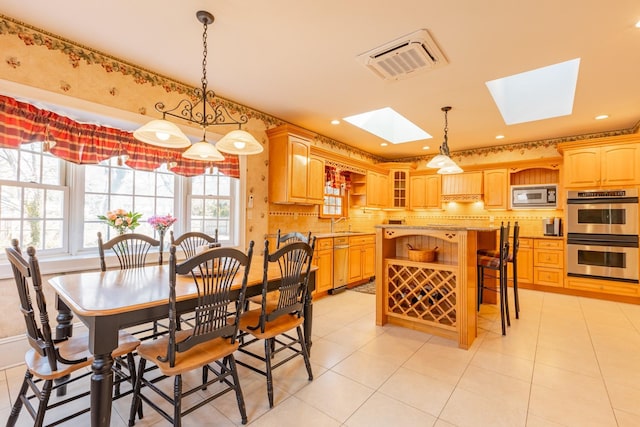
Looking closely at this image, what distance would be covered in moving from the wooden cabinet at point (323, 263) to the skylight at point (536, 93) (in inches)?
111

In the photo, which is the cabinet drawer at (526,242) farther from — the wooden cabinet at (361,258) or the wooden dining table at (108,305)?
the wooden dining table at (108,305)

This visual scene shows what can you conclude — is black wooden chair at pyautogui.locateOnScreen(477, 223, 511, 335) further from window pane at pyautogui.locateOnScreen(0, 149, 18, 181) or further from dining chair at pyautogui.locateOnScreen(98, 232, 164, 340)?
window pane at pyautogui.locateOnScreen(0, 149, 18, 181)

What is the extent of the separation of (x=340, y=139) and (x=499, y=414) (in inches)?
176

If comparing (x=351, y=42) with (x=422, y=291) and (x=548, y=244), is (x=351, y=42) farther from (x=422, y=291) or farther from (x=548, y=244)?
(x=548, y=244)

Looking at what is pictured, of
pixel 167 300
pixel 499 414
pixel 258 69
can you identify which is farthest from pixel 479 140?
pixel 167 300

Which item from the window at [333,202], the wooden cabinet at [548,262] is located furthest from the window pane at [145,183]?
the wooden cabinet at [548,262]

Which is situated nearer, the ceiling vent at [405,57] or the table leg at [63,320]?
the table leg at [63,320]

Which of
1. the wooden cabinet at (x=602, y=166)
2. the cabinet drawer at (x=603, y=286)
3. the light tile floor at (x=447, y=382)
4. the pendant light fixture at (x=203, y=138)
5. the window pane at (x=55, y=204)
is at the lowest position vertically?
the light tile floor at (x=447, y=382)

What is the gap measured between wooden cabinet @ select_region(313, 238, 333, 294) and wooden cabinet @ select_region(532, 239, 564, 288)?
11.2 ft

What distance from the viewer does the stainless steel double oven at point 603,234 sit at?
424cm

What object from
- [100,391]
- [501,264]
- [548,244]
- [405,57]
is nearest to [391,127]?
[405,57]

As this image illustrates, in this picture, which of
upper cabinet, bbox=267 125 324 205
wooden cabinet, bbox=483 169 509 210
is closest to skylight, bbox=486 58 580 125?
wooden cabinet, bbox=483 169 509 210

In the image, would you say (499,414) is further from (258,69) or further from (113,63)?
(113,63)

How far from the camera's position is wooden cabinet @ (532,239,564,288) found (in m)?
4.80
